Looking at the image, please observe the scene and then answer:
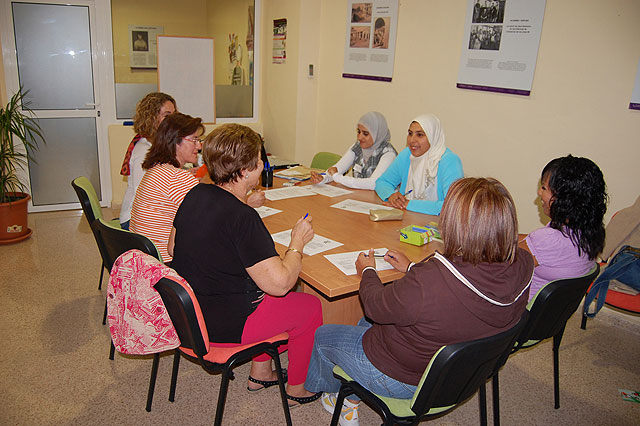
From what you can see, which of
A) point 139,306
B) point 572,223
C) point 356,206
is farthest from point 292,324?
point 572,223

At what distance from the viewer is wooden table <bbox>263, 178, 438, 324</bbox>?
6.19 feet

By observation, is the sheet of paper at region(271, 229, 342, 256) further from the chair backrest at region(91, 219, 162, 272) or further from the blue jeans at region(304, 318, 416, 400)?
the chair backrest at region(91, 219, 162, 272)

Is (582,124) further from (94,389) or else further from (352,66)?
(94,389)

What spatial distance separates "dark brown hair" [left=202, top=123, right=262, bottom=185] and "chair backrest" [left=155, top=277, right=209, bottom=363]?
1.69ft

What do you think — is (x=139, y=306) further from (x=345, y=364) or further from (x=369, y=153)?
(x=369, y=153)

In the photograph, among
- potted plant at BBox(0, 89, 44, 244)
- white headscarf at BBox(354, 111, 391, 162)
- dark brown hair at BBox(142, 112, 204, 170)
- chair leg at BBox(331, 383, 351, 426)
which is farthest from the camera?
potted plant at BBox(0, 89, 44, 244)

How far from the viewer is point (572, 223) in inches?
82.6

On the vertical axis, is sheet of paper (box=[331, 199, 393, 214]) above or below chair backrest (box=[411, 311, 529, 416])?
above

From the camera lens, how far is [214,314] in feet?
5.98

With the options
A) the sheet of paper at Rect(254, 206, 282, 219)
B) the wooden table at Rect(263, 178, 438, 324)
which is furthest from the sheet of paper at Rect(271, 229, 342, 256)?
the sheet of paper at Rect(254, 206, 282, 219)

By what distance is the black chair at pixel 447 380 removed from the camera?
1.37 meters

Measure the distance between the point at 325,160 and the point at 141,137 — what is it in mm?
1596

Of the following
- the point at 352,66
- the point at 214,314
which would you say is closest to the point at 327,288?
the point at 214,314

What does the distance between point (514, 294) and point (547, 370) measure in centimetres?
155
